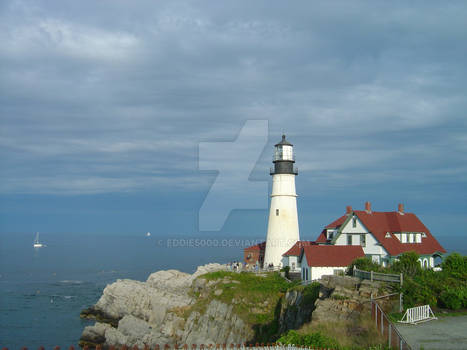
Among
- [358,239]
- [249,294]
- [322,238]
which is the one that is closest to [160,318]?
[249,294]

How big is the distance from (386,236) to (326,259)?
5.14 m

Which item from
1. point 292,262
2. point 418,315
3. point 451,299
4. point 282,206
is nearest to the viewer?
point 418,315

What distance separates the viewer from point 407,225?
3391 centimetres

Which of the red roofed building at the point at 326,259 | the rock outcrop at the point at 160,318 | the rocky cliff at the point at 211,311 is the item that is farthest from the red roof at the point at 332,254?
the rock outcrop at the point at 160,318

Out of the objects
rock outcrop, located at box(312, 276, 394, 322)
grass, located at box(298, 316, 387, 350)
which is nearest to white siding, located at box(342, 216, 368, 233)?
rock outcrop, located at box(312, 276, 394, 322)

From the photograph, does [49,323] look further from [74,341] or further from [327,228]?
[327,228]

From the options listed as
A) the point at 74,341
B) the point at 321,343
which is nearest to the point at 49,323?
the point at 74,341

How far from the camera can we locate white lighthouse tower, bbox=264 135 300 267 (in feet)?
127

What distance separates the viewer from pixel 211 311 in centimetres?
3167

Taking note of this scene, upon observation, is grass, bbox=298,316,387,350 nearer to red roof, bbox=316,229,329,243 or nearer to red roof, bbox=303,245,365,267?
red roof, bbox=303,245,365,267

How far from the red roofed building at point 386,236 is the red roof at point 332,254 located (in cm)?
163

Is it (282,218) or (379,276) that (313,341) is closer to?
(379,276)

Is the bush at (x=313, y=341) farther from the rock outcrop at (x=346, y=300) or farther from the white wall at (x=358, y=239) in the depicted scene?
the white wall at (x=358, y=239)

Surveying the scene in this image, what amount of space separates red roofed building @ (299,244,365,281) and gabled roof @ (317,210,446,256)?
2118 millimetres
